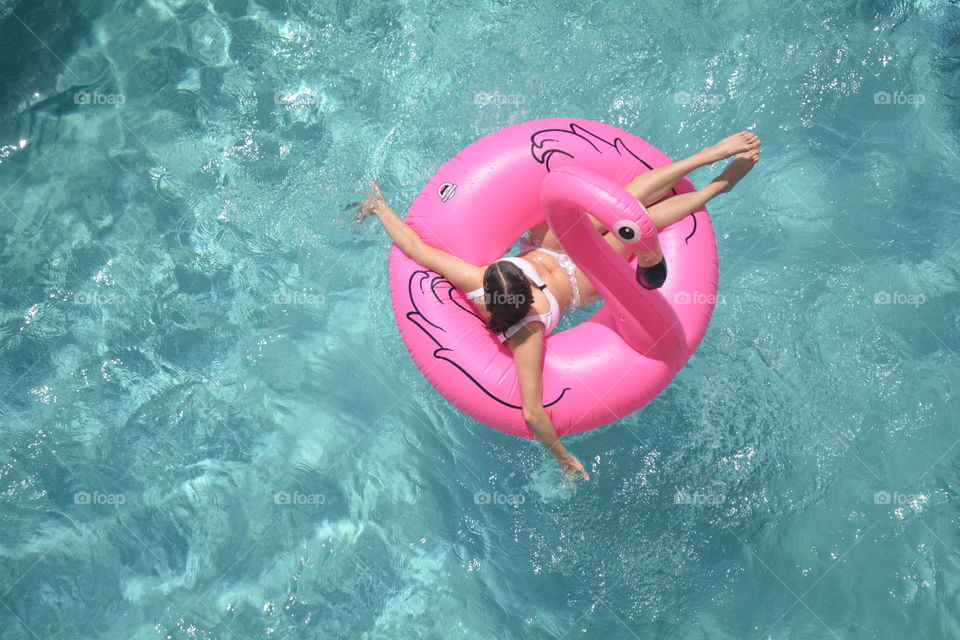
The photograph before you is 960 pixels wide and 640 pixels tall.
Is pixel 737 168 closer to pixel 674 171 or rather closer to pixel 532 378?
pixel 674 171

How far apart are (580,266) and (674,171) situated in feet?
2.53

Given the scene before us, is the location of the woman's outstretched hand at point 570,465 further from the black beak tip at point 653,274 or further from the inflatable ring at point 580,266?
the black beak tip at point 653,274

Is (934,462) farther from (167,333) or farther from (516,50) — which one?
(167,333)

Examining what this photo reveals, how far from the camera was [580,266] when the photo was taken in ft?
12.7

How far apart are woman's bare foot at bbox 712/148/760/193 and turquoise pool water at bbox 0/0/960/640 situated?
3.52 feet

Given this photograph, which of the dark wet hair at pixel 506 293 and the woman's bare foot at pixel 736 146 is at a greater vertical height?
the dark wet hair at pixel 506 293

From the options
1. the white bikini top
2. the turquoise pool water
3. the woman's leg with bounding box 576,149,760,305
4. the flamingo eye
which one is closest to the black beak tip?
the flamingo eye

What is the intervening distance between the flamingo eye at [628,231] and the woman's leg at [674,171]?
0.86m

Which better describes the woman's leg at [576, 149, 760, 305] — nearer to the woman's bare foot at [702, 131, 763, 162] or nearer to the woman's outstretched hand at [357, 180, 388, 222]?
the woman's bare foot at [702, 131, 763, 162]

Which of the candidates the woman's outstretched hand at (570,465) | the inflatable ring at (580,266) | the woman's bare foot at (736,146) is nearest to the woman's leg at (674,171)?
the woman's bare foot at (736,146)

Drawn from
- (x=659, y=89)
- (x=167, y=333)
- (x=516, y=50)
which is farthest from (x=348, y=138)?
(x=659, y=89)

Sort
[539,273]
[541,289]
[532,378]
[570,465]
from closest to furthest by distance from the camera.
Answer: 1. [532,378]
2. [570,465]
3. [541,289]
4. [539,273]

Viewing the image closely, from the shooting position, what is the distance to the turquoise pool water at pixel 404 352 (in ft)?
15.5

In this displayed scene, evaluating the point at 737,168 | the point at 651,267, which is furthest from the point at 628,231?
the point at 737,168
